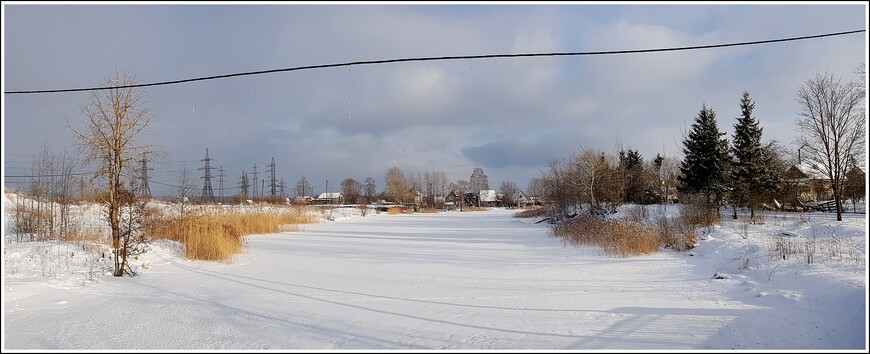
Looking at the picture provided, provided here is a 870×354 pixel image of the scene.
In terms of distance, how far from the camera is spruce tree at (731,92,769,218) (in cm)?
2273

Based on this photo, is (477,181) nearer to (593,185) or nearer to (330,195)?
(330,195)

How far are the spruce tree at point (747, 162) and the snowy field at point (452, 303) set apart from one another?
12698 mm

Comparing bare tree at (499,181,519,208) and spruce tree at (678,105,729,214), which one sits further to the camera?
bare tree at (499,181,519,208)

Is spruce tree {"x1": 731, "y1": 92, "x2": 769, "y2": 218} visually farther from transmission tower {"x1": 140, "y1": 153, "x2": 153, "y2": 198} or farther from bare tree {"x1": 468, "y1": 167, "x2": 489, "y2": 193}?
bare tree {"x1": 468, "y1": 167, "x2": 489, "y2": 193}

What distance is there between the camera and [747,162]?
2314cm

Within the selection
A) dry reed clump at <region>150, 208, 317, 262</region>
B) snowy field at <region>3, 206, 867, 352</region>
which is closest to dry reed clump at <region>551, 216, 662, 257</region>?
snowy field at <region>3, 206, 867, 352</region>

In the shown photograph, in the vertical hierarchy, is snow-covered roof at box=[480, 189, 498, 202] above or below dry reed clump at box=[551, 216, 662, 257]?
above

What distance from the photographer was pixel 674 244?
42.7ft

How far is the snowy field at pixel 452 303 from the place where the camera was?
5.10m

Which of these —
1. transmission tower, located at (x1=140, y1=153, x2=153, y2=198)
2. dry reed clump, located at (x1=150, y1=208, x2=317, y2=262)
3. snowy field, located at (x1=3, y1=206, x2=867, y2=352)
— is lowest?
snowy field, located at (x1=3, y1=206, x2=867, y2=352)

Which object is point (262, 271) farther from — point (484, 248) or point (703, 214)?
point (703, 214)

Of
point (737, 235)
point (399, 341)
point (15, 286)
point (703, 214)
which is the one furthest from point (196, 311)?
point (703, 214)

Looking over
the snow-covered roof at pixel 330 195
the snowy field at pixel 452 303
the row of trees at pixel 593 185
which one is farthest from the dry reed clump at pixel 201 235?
the snow-covered roof at pixel 330 195

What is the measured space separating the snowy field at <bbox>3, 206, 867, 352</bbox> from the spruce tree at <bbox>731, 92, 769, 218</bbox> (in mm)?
12698
